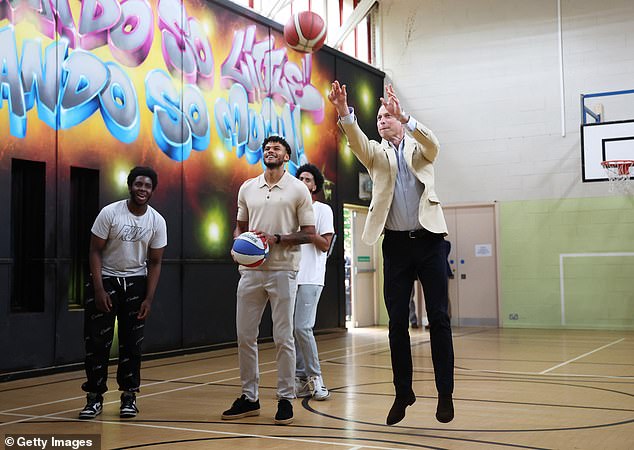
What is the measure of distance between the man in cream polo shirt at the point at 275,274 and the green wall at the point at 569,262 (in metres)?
9.48

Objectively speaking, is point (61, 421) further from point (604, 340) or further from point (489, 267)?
point (489, 267)

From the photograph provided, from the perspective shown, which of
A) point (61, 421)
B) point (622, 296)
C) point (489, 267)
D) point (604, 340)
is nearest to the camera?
point (61, 421)

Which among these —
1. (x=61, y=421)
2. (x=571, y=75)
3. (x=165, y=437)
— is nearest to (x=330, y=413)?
(x=165, y=437)

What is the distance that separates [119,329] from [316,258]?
160 centimetres

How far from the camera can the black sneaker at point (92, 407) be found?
5070 mm

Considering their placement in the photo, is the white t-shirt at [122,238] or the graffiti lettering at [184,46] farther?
the graffiti lettering at [184,46]

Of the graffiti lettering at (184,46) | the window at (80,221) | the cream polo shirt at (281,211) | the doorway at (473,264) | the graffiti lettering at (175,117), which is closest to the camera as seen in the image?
→ the cream polo shirt at (281,211)

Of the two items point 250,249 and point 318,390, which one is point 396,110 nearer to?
point 250,249

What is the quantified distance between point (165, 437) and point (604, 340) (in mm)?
8392

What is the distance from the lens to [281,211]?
4988 mm

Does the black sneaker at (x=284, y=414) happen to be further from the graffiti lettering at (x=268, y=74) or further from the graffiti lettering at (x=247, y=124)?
the graffiti lettering at (x=268, y=74)

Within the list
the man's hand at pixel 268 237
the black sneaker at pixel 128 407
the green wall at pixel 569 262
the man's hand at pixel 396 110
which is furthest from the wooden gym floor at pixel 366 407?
the green wall at pixel 569 262

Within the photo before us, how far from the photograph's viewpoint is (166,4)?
32.5 feet

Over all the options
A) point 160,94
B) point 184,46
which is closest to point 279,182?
point 160,94
